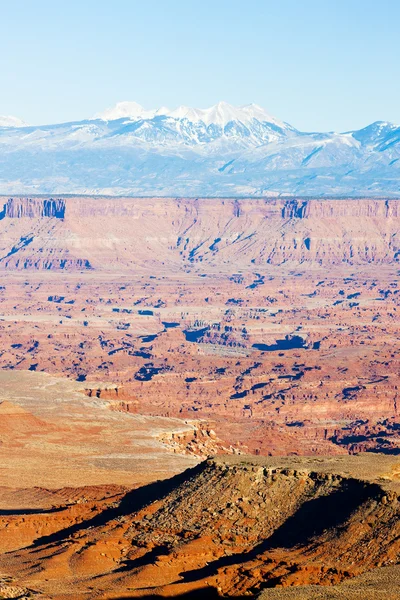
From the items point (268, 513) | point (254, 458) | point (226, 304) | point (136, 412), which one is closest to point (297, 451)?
point (136, 412)

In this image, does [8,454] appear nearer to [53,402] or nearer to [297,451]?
[53,402]

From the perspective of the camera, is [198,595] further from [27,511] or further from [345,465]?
[27,511]

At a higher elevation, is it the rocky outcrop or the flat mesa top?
the flat mesa top

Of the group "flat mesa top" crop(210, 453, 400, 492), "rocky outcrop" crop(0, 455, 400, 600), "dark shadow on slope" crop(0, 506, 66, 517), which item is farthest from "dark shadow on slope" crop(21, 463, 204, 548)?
"dark shadow on slope" crop(0, 506, 66, 517)

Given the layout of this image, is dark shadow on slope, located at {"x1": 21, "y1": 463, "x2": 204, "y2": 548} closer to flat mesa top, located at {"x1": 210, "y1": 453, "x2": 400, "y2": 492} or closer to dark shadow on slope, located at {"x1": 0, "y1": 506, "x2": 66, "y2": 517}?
flat mesa top, located at {"x1": 210, "y1": 453, "x2": 400, "y2": 492}

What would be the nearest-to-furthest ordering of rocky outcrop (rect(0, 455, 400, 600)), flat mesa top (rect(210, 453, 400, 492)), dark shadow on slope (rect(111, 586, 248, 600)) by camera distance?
1. dark shadow on slope (rect(111, 586, 248, 600))
2. rocky outcrop (rect(0, 455, 400, 600))
3. flat mesa top (rect(210, 453, 400, 492))

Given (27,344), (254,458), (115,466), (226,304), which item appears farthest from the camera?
(226,304)

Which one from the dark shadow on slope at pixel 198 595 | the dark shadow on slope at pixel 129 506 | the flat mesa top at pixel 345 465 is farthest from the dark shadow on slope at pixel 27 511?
the dark shadow on slope at pixel 198 595
